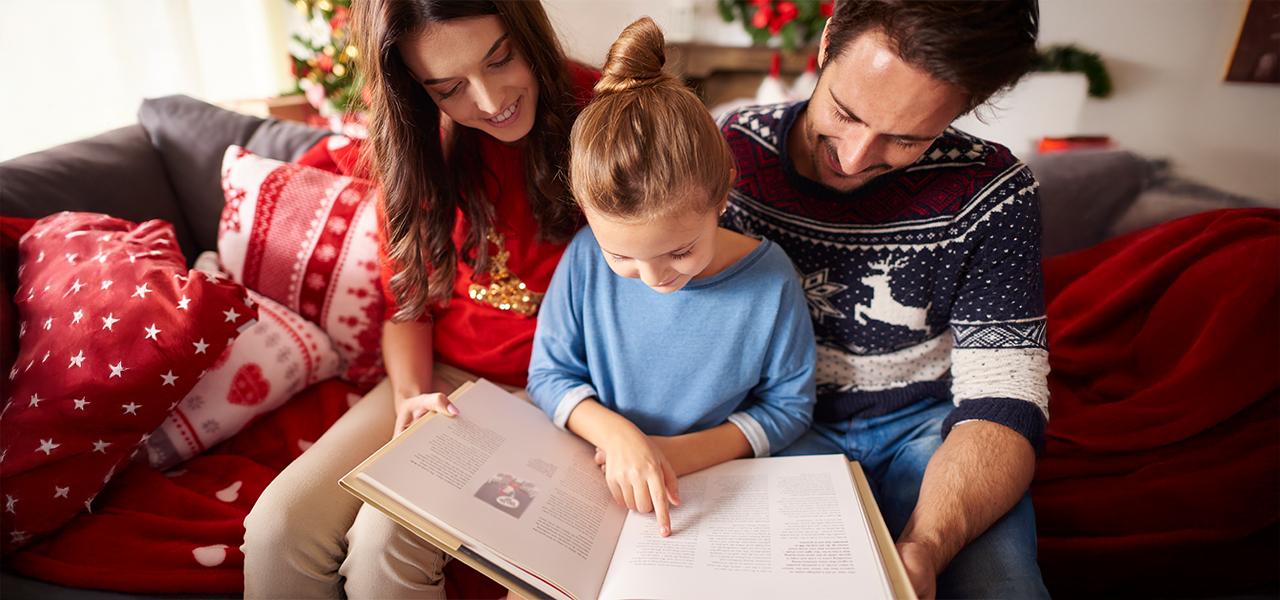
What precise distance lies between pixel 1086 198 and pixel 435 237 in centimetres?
173

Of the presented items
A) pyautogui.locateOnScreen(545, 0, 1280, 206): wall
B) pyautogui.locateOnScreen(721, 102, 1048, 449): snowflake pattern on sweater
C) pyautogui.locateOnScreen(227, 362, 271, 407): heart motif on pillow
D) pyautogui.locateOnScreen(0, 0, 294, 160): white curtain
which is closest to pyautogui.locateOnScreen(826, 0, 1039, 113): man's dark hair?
pyautogui.locateOnScreen(721, 102, 1048, 449): snowflake pattern on sweater

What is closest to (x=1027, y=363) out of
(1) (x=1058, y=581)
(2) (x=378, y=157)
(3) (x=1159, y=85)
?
(1) (x=1058, y=581)

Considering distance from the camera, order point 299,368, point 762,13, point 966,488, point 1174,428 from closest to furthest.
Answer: point 966,488 → point 1174,428 → point 299,368 → point 762,13

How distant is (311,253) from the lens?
124cm

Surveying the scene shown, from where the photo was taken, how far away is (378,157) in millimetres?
979

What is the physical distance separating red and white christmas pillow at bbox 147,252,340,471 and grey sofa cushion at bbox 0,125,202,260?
0.38 m

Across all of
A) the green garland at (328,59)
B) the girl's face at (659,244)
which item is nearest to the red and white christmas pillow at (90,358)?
the girl's face at (659,244)

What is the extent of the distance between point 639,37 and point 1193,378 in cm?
115

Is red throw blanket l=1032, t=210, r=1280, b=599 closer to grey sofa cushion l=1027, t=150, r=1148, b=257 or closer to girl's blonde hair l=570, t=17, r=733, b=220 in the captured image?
grey sofa cushion l=1027, t=150, r=1148, b=257

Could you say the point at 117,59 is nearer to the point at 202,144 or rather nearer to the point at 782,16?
the point at 202,144

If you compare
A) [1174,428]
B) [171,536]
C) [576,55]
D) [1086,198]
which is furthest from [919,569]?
[1086,198]

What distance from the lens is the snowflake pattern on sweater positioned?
3.10 feet

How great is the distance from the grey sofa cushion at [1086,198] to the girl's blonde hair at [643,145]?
134 centimetres

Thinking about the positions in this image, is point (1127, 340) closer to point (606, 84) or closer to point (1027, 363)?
point (1027, 363)
